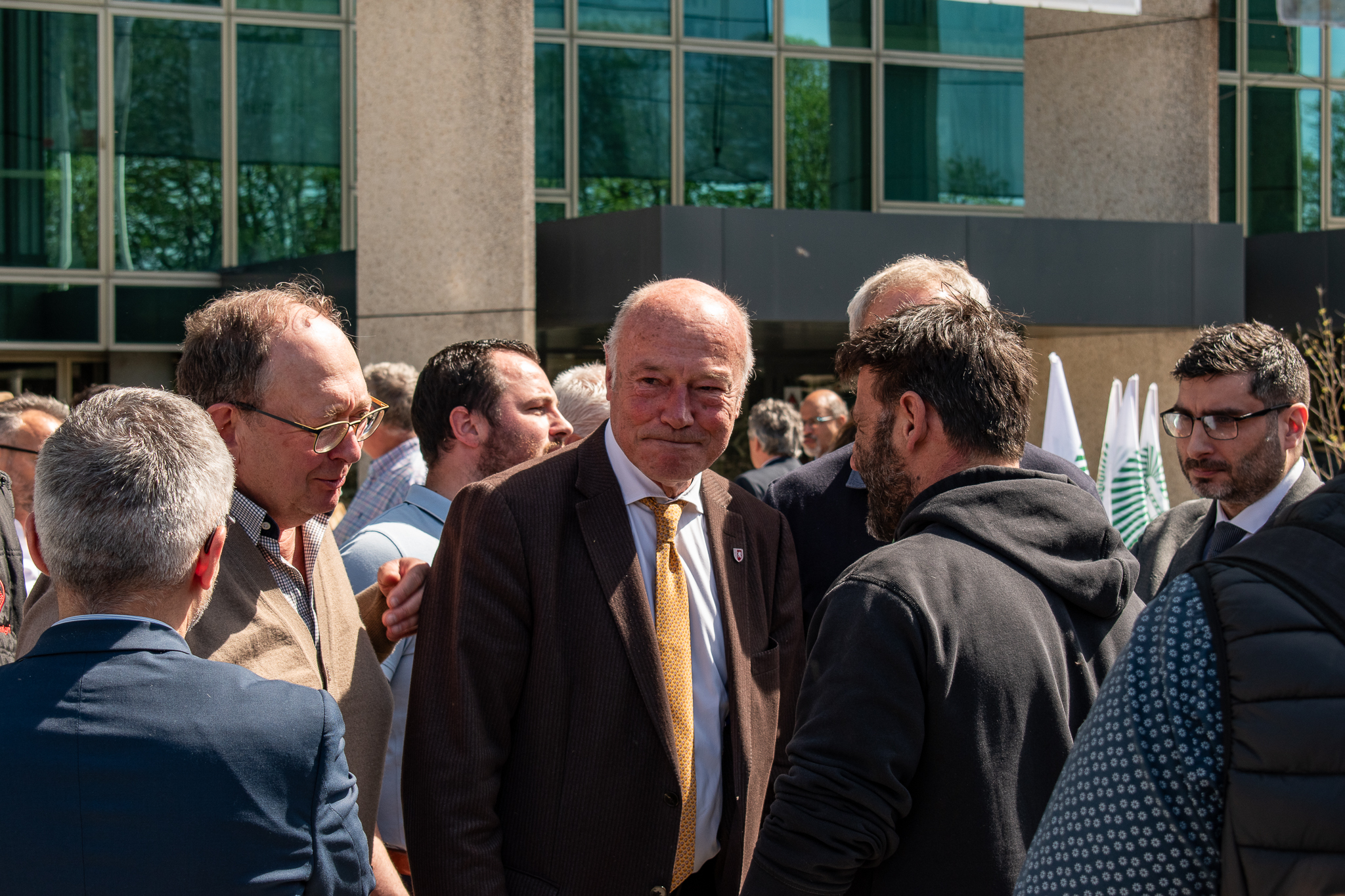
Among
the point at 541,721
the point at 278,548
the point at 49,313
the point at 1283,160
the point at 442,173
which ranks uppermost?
the point at 1283,160

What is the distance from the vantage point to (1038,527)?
6.19 ft

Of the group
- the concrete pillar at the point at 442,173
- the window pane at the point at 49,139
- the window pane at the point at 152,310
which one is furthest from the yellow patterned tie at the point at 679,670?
the window pane at the point at 49,139

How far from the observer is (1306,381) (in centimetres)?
360

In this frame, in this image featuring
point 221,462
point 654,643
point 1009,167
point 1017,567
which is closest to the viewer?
point 221,462

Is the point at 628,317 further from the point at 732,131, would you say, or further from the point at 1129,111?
the point at 732,131

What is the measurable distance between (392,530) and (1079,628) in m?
1.85

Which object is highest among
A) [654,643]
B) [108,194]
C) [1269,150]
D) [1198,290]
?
[1269,150]

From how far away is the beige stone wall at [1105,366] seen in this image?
9609 mm

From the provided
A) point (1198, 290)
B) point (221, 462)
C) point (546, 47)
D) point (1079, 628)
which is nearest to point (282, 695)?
point (221, 462)

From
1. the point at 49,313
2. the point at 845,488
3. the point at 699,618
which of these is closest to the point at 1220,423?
the point at 845,488

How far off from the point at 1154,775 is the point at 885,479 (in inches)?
40.3

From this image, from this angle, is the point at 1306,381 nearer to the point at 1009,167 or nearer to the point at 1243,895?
the point at 1243,895

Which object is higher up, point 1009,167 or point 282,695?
point 1009,167

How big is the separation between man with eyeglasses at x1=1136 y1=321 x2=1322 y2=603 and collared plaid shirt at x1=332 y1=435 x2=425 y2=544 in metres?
3.27
